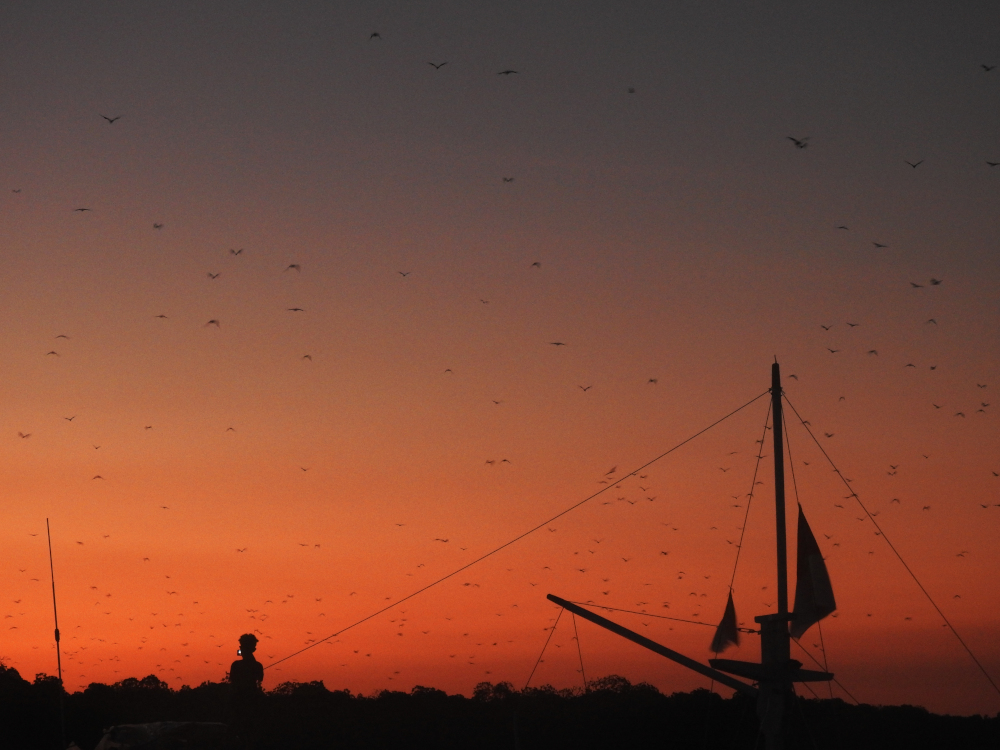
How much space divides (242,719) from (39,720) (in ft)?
163

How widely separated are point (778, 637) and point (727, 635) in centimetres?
232

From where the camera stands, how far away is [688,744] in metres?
111

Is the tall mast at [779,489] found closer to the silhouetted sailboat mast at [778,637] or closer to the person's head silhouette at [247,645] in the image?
the silhouetted sailboat mast at [778,637]

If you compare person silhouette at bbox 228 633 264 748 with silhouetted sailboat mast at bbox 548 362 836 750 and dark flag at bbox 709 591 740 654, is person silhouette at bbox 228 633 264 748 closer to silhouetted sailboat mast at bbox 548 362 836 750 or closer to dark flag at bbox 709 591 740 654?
silhouetted sailboat mast at bbox 548 362 836 750

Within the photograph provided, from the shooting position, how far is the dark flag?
4066cm

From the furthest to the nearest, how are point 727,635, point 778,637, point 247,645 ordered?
point 727,635
point 778,637
point 247,645

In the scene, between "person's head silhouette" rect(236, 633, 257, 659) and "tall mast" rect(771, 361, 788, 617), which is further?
"tall mast" rect(771, 361, 788, 617)

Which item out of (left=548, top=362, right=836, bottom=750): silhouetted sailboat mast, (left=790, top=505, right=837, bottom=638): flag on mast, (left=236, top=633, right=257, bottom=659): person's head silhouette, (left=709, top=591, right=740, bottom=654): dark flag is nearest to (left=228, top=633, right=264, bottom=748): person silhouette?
(left=236, top=633, right=257, bottom=659): person's head silhouette

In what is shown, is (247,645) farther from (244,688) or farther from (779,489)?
(779,489)

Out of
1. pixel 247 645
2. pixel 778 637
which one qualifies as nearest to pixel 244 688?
pixel 247 645

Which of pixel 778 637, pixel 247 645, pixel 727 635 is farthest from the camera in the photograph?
pixel 727 635

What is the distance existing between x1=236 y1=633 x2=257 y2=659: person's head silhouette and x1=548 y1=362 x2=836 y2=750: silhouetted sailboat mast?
39.4 feet

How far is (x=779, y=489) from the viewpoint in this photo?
42125mm

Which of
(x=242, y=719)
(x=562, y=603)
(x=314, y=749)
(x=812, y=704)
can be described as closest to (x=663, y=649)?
(x=562, y=603)
